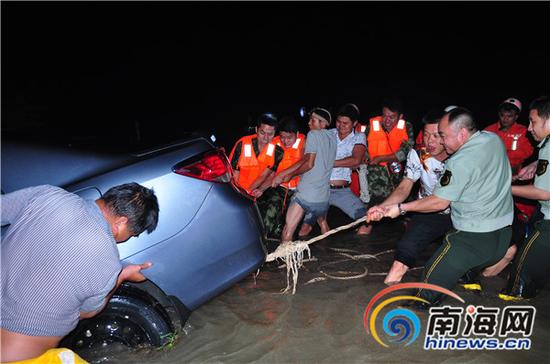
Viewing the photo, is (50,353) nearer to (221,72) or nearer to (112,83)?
(112,83)

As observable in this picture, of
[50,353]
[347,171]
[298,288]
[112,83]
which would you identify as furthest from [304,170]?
[112,83]

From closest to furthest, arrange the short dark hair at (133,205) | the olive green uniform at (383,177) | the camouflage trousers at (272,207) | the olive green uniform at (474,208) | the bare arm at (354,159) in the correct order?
the short dark hair at (133,205) < the olive green uniform at (474,208) < the camouflage trousers at (272,207) < the bare arm at (354,159) < the olive green uniform at (383,177)

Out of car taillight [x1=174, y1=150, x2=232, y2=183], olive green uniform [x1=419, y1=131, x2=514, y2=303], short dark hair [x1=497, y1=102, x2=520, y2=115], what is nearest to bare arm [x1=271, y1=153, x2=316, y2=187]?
olive green uniform [x1=419, y1=131, x2=514, y2=303]

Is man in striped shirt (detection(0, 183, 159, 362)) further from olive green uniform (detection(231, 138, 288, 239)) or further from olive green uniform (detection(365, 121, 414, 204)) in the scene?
olive green uniform (detection(365, 121, 414, 204))

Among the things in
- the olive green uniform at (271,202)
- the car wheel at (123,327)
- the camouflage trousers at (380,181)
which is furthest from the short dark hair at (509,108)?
the car wheel at (123,327)

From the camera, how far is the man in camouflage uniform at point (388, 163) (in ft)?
18.5

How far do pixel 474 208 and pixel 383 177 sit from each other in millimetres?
2335

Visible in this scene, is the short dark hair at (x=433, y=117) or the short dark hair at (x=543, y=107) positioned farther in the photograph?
the short dark hair at (x=433, y=117)

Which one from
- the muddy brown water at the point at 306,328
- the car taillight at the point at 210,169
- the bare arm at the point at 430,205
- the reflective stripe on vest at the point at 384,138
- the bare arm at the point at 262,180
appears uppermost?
the car taillight at the point at 210,169

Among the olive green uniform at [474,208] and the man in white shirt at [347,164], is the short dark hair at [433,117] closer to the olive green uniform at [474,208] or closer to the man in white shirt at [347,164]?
the olive green uniform at [474,208]

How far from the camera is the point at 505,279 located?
427 cm

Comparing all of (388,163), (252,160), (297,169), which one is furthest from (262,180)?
A: (388,163)

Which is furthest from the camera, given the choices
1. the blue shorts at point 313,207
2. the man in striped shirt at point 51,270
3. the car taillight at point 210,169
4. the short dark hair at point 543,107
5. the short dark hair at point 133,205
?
the blue shorts at point 313,207

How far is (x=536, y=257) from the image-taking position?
Result: 3.61m
